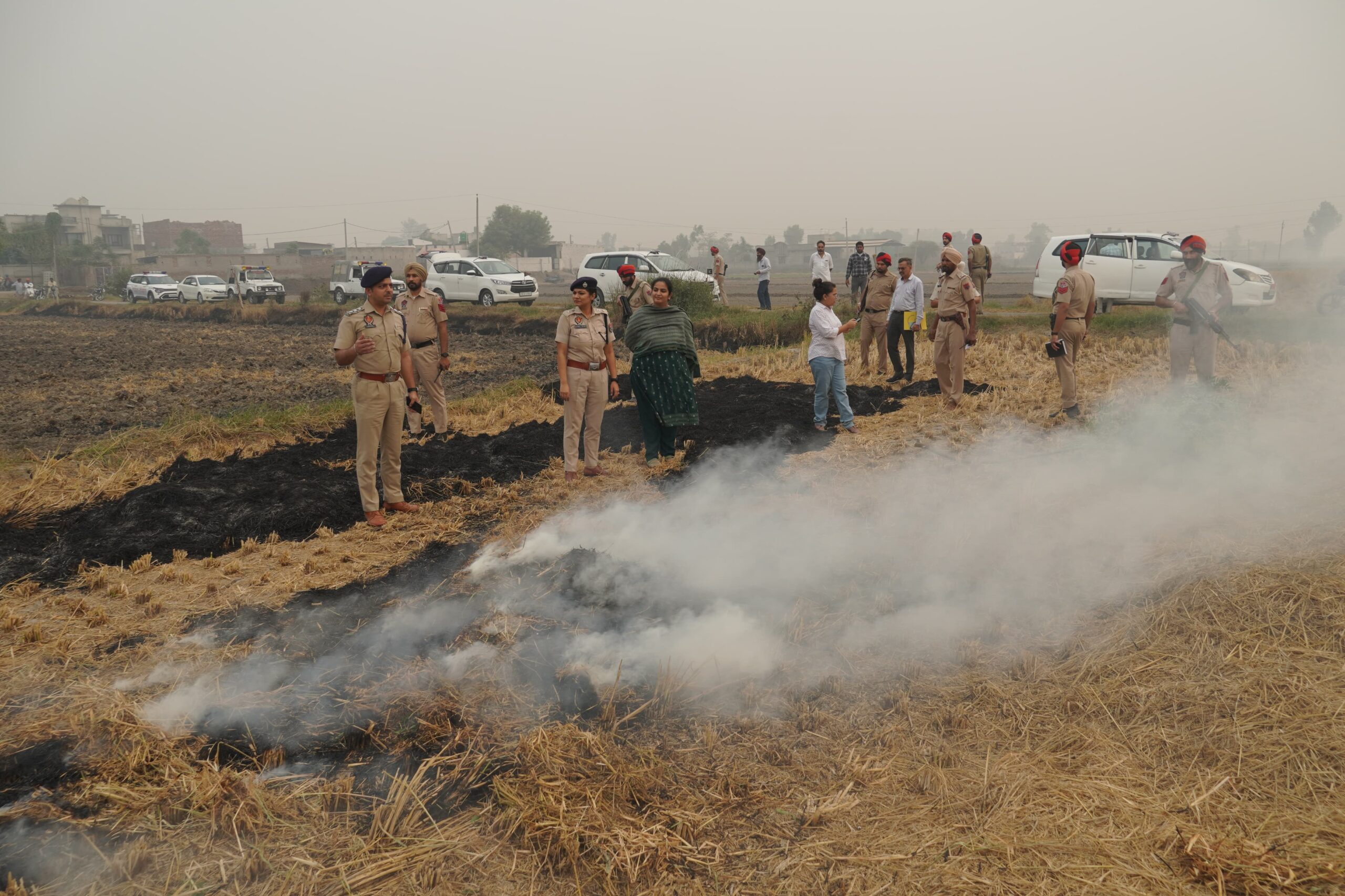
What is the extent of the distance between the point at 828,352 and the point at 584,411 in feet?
8.46

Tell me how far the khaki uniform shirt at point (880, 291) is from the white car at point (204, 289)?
3075cm

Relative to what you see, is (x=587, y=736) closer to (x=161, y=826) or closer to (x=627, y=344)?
(x=161, y=826)

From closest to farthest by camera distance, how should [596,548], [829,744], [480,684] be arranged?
[829,744]
[480,684]
[596,548]

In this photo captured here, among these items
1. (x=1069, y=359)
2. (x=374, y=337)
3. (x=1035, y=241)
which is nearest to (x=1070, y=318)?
(x=1069, y=359)

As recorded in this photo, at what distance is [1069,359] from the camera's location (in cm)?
854

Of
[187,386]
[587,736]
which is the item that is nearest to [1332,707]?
[587,736]

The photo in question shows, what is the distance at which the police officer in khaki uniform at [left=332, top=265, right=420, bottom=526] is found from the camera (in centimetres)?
633

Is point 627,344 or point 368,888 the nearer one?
point 368,888

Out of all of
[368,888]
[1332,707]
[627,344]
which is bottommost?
[368,888]

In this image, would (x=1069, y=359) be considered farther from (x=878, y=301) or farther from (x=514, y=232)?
(x=514, y=232)

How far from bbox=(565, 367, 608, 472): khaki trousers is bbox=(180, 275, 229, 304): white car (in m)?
31.7

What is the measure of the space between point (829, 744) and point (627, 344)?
4.95 metres

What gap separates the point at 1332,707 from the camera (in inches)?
139

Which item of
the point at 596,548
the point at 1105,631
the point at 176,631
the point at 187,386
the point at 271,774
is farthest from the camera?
the point at 187,386
